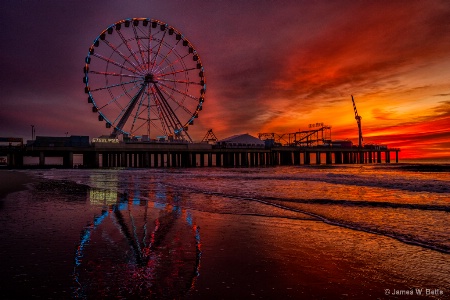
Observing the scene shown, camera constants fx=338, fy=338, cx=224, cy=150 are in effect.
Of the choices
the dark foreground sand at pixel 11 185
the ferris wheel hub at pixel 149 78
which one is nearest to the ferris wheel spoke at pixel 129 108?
the ferris wheel hub at pixel 149 78

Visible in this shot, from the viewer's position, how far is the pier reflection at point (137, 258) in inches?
139

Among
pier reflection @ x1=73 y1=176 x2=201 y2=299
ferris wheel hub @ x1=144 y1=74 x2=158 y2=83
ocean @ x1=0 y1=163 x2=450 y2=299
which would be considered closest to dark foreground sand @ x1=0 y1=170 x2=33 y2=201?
ocean @ x1=0 y1=163 x2=450 y2=299

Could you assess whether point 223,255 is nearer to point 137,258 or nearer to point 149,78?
point 137,258

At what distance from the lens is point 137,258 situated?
468 cm

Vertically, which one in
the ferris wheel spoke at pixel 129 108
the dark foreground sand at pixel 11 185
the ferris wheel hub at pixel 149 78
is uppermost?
the ferris wheel hub at pixel 149 78

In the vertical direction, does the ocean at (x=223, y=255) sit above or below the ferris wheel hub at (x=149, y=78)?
below

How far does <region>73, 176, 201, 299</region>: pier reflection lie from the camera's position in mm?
3527

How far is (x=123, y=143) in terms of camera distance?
65562mm

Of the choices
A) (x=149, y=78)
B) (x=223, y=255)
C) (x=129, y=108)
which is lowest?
(x=223, y=255)

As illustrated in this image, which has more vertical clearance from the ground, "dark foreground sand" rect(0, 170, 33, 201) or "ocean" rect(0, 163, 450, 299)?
"dark foreground sand" rect(0, 170, 33, 201)

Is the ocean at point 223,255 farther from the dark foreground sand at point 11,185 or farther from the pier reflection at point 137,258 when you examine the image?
the dark foreground sand at point 11,185

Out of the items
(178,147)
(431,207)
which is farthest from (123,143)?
(431,207)

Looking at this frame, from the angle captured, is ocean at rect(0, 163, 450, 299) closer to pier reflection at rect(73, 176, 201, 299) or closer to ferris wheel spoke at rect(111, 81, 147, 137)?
pier reflection at rect(73, 176, 201, 299)

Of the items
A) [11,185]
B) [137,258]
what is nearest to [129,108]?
[11,185]
